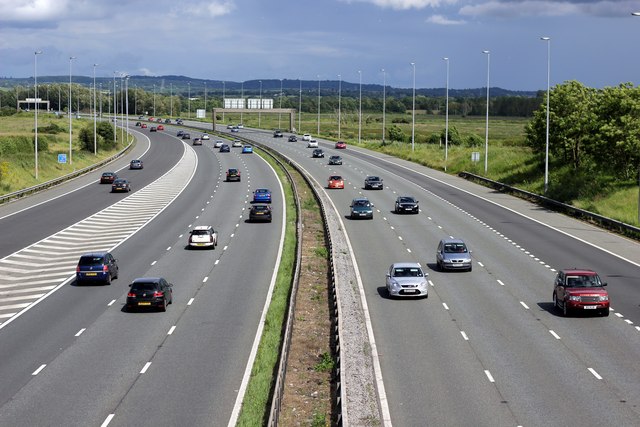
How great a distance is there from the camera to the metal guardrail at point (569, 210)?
5656 centimetres

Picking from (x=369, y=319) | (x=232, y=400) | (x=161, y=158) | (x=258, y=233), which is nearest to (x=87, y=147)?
(x=161, y=158)

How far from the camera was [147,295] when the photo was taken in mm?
35938

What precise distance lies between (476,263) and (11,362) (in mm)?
25515

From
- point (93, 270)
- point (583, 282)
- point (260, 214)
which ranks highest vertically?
point (583, 282)

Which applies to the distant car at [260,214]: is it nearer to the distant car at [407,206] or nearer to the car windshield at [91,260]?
the distant car at [407,206]

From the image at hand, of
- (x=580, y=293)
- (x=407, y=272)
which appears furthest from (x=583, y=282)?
(x=407, y=272)

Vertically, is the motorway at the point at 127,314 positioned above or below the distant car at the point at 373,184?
below

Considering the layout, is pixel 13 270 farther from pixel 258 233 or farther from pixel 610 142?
pixel 610 142

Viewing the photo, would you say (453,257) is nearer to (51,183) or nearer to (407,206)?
(407,206)

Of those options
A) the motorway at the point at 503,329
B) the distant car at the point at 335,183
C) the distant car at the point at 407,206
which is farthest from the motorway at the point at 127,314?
the distant car at the point at 407,206

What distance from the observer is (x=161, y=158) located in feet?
406

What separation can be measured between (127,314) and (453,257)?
1609cm

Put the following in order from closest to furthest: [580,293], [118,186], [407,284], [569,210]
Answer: [580,293] → [407,284] → [569,210] → [118,186]

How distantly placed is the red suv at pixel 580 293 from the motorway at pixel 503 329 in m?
0.46
